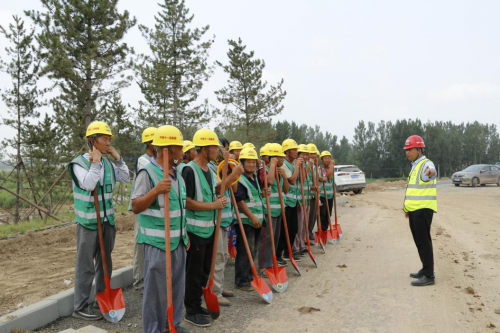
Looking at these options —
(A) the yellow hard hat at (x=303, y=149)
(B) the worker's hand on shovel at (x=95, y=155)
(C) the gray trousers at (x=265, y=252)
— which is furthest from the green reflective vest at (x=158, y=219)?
(A) the yellow hard hat at (x=303, y=149)

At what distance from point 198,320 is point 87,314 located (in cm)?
112

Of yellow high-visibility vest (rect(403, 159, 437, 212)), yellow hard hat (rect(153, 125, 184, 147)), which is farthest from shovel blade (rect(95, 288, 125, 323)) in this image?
yellow high-visibility vest (rect(403, 159, 437, 212))

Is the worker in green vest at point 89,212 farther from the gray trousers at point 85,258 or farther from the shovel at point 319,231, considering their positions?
the shovel at point 319,231

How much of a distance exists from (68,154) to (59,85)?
2.77 metres

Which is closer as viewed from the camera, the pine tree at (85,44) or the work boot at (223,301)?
the work boot at (223,301)

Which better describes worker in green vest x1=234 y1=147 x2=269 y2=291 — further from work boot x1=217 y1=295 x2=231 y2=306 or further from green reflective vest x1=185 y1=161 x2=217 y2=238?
green reflective vest x1=185 y1=161 x2=217 y2=238

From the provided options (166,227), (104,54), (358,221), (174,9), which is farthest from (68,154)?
(166,227)

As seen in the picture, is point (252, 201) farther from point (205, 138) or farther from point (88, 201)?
point (88, 201)

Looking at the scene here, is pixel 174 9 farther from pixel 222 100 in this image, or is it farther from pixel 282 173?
pixel 282 173

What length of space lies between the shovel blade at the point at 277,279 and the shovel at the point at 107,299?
70.5 inches

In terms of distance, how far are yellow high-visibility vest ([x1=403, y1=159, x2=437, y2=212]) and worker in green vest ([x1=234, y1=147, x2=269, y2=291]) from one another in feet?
6.51

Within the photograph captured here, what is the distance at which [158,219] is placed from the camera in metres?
3.09

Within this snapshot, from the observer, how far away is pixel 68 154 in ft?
50.5

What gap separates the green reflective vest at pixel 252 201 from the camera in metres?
4.81
